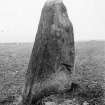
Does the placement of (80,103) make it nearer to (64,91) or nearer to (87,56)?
(64,91)

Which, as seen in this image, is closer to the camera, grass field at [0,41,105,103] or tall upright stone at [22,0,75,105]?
tall upright stone at [22,0,75,105]

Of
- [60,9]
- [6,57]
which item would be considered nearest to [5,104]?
[60,9]

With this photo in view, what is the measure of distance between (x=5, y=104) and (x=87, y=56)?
35.8ft

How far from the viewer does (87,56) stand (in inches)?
862

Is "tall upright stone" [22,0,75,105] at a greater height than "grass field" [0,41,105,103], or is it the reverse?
"tall upright stone" [22,0,75,105]

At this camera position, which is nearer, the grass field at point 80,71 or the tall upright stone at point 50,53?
the tall upright stone at point 50,53

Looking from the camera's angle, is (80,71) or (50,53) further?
(80,71)

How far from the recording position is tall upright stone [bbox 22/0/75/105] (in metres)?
11.3

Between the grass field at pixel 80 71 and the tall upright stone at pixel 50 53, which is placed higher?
the tall upright stone at pixel 50 53

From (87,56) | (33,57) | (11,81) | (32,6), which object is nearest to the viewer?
(33,57)

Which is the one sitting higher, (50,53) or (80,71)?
(50,53)

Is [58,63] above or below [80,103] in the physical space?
above

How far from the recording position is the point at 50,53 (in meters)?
11.3

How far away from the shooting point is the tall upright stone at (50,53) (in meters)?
11.3
